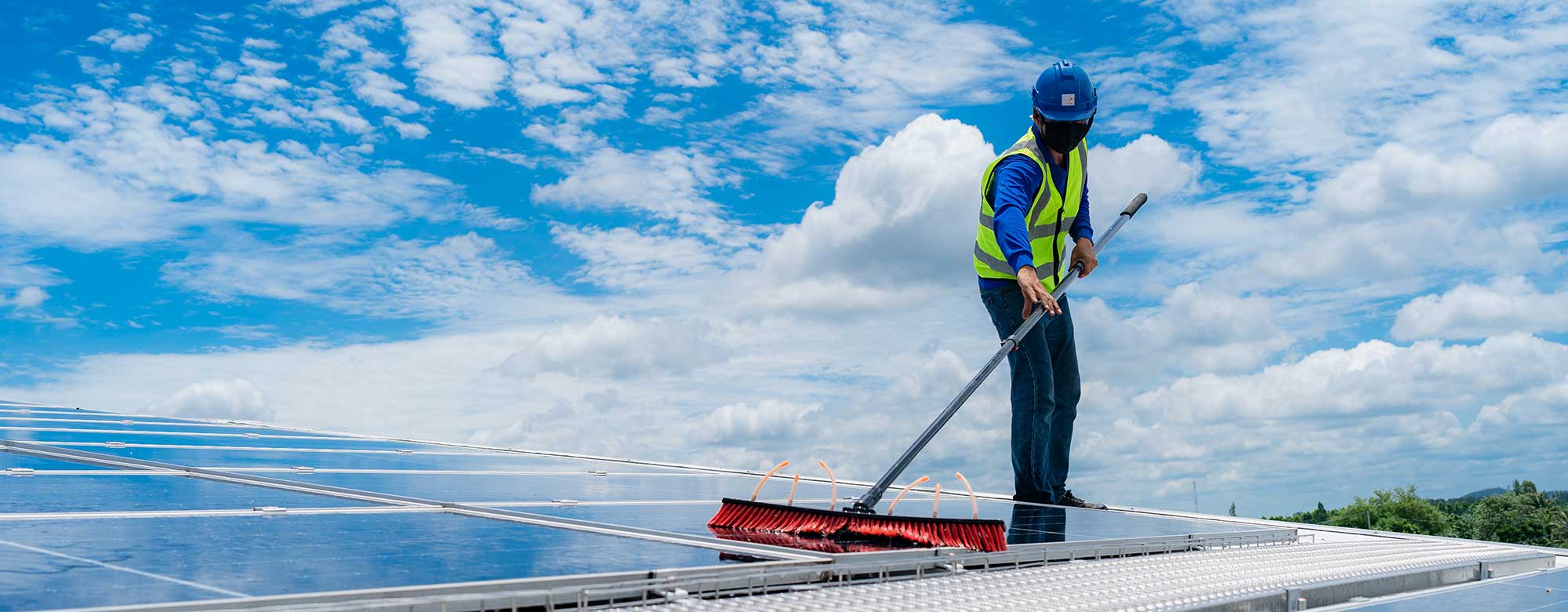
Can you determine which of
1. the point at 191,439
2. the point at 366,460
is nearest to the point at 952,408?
the point at 366,460

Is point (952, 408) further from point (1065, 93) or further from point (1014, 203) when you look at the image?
point (1065, 93)

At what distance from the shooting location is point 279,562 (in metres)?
2.91

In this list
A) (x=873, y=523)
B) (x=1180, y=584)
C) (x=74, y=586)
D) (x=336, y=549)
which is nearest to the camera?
(x=74, y=586)

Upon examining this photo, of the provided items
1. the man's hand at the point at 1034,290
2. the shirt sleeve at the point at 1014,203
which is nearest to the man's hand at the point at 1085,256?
the shirt sleeve at the point at 1014,203

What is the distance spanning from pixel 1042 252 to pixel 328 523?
4870 mm

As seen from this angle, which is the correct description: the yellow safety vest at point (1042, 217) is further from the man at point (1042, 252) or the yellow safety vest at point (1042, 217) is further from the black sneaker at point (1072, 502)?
the black sneaker at point (1072, 502)

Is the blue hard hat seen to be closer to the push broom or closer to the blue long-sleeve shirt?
the blue long-sleeve shirt

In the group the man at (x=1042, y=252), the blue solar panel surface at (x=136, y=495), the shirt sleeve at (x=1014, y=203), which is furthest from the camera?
the man at (x=1042, y=252)

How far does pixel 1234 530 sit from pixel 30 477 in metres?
5.94

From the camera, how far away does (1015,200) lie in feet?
21.9

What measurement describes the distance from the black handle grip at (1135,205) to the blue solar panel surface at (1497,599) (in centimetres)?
362

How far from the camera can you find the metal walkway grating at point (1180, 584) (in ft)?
10.1

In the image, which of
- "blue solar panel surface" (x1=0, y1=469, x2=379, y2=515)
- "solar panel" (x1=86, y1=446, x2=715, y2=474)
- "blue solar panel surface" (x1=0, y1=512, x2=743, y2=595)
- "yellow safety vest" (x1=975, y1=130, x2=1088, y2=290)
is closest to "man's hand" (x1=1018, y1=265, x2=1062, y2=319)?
"yellow safety vest" (x1=975, y1=130, x2=1088, y2=290)

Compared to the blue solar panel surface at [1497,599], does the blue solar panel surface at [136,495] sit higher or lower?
higher
